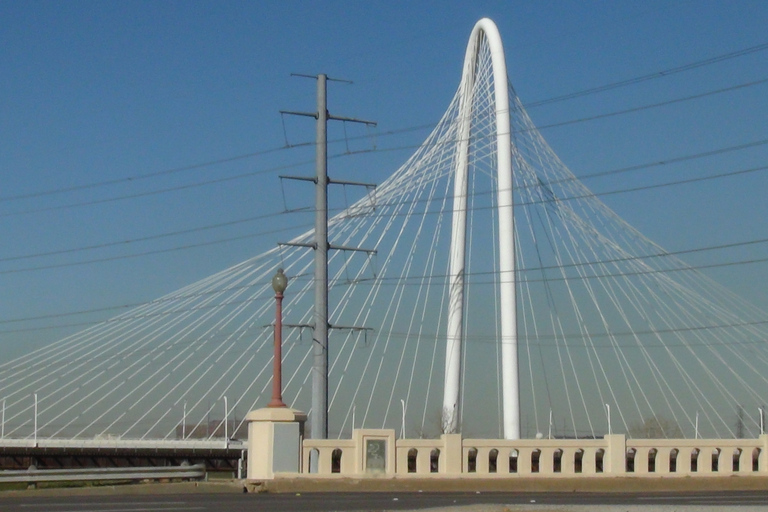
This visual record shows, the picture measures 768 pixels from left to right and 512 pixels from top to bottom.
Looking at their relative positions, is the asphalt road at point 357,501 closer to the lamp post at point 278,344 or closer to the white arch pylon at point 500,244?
the lamp post at point 278,344

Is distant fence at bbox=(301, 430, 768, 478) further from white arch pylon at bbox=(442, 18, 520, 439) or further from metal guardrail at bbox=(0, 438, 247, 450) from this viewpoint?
metal guardrail at bbox=(0, 438, 247, 450)

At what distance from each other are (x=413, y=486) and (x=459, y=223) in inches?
658

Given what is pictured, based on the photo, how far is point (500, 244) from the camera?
37.6 metres

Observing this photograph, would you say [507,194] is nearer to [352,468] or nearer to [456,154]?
[456,154]

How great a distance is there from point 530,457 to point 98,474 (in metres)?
10.9

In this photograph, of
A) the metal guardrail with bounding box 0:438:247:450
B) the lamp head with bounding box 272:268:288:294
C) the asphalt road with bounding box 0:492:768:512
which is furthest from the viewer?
the metal guardrail with bounding box 0:438:247:450

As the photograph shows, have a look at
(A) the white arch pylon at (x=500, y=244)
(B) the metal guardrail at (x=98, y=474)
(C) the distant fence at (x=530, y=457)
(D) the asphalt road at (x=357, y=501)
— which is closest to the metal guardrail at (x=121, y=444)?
(A) the white arch pylon at (x=500, y=244)

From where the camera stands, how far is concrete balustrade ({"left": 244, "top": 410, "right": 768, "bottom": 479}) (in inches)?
997

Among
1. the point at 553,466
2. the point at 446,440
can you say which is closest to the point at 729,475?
the point at 553,466

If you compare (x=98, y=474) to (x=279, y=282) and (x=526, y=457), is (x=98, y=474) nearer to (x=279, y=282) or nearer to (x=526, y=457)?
(x=279, y=282)

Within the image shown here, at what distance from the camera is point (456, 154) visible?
41625 millimetres

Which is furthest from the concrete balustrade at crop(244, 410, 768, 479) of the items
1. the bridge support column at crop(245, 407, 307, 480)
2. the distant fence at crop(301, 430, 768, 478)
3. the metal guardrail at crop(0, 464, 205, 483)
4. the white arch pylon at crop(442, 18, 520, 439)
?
the white arch pylon at crop(442, 18, 520, 439)

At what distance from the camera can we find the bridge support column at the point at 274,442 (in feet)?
80.1

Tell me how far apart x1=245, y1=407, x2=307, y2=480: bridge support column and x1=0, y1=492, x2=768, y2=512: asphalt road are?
1.35 m
